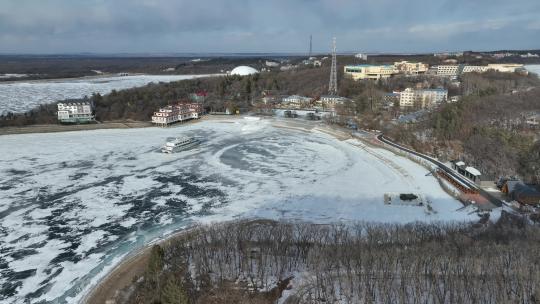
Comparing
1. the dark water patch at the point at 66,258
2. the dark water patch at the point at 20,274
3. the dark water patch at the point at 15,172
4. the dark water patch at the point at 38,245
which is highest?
the dark water patch at the point at 15,172

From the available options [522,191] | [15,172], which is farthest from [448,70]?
[15,172]

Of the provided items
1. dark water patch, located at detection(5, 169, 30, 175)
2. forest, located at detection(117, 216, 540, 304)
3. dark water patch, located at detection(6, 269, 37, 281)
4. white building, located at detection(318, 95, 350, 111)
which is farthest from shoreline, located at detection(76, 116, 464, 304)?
white building, located at detection(318, 95, 350, 111)

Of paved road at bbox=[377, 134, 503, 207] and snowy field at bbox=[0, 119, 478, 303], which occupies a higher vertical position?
paved road at bbox=[377, 134, 503, 207]

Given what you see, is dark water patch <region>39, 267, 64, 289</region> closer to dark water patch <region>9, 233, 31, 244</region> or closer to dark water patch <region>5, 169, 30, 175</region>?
dark water patch <region>9, 233, 31, 244</region>

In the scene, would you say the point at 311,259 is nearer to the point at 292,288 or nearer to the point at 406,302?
the point at 292,288

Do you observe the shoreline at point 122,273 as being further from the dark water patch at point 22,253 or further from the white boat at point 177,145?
the white boat at point 177,145

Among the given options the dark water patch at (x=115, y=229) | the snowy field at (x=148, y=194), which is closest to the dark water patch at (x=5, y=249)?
the snowy field at (x=148, y=194)
